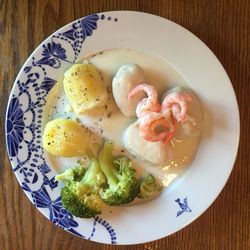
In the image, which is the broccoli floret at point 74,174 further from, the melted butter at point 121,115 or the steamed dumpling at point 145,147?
the steamed dumpling at point 145,147

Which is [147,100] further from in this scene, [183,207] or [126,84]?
[183,207]

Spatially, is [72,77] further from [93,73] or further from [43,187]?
[43,187]

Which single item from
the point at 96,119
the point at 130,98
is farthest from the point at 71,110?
the point at 130,98

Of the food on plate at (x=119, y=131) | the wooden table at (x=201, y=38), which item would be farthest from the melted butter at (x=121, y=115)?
the wooden table at (x=201, y=38)

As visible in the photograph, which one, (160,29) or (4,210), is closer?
(160,29)

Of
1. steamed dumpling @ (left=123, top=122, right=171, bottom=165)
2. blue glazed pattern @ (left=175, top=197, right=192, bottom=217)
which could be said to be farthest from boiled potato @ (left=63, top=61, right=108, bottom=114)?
blue glazed pattern @ (left=175, top=197, right=192, bottom=217)

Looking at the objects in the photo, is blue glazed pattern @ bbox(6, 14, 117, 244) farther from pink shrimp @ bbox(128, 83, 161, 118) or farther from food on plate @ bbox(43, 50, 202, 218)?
pink shrimp @ bbox(128, 83, 161, 118)

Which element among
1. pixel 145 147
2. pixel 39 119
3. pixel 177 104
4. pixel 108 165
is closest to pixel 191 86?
pixel 177 104
